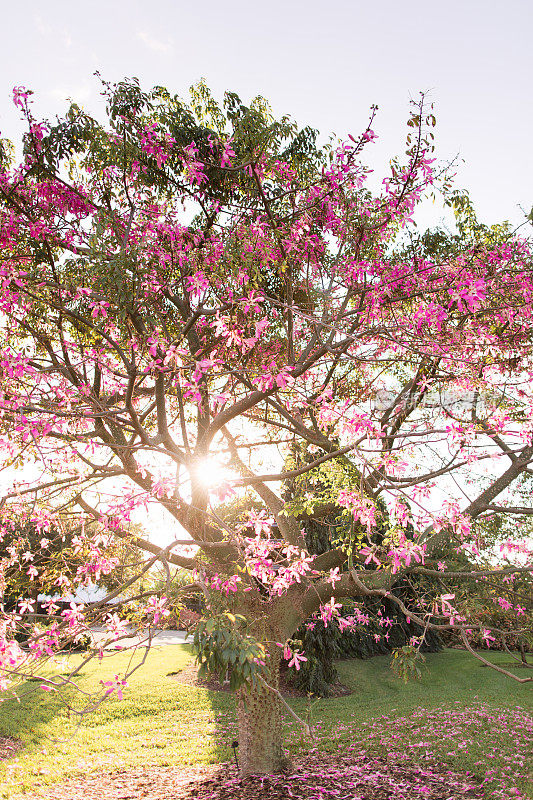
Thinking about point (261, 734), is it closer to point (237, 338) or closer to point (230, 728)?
point (230, 728)

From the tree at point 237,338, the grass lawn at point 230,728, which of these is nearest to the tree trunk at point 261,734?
the tree at point 237,338

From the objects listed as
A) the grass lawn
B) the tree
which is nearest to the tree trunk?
the tree

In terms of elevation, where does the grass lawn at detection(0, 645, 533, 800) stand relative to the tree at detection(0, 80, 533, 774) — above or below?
below

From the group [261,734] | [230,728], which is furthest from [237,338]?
[230,728]

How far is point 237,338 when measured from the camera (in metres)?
5.74

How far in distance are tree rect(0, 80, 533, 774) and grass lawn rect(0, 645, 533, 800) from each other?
2.34 m

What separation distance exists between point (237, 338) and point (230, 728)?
1042 centimetres

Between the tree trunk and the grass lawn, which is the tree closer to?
the tree trunk

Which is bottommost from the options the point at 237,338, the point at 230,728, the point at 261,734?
the point at 230,728

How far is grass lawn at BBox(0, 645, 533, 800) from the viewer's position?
914cm

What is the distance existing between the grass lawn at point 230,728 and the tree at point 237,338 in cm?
234

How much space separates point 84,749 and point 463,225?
11792mm

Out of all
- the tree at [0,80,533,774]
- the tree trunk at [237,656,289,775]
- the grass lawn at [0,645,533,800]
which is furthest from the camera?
the grass lawn at [0,645,533,800]

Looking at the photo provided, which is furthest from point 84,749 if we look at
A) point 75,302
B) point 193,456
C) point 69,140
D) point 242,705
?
point 69,140
